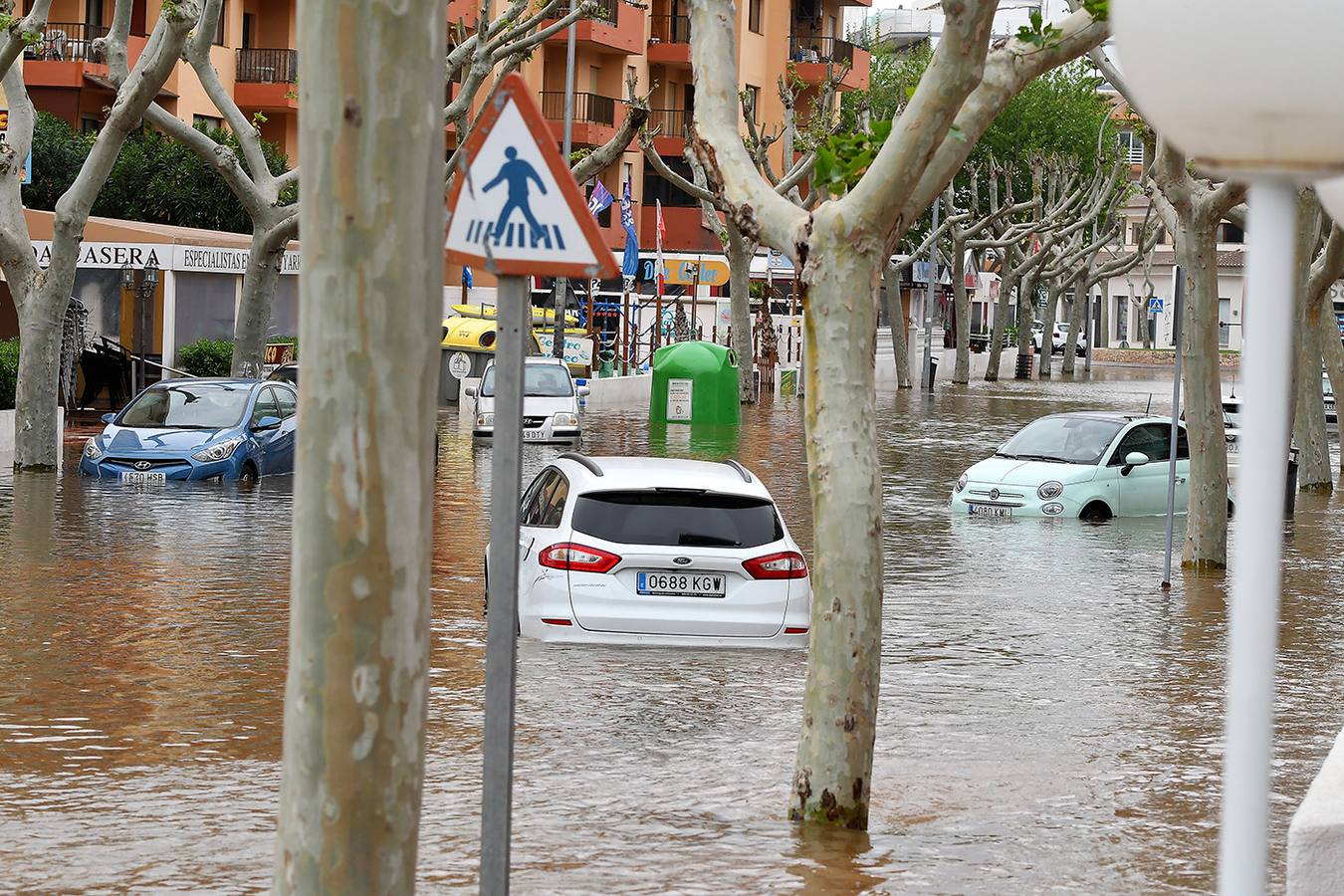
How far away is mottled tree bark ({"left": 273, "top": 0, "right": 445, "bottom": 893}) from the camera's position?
440 centimetres

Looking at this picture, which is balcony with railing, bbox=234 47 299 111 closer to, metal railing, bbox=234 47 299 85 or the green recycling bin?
metal railing, bbox=234 47 299 85

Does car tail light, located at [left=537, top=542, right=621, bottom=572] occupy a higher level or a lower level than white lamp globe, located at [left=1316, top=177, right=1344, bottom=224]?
lower

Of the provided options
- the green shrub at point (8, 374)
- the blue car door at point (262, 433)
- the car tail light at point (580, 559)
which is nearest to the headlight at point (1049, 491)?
the blue car door at point (262, 433)

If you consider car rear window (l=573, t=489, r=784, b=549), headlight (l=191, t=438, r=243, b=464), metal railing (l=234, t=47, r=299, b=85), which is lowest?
headlight (l=191, t=438, r=243, b=464)

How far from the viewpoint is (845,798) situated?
851cm

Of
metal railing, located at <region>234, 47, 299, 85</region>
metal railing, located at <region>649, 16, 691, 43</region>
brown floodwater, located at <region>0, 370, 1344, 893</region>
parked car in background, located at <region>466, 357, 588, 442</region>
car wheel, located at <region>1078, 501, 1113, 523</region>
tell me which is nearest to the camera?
brown floodwater, located at <region>0, 370, 1344, 893</region>

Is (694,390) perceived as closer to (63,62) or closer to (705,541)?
(63,62)

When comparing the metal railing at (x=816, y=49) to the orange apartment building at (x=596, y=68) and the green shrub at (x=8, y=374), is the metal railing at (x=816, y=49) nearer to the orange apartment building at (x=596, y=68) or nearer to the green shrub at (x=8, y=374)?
the orange apartment building at (x=596, y=68)

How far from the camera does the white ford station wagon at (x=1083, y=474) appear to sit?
23797mm

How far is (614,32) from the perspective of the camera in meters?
65.4

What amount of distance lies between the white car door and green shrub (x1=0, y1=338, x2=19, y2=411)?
1439 cm

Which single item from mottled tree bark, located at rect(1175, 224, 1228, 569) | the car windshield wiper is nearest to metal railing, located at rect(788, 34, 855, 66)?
mottled tree bark, located at rect(1175, 224, 1228, 569)

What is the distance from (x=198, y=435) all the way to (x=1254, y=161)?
22404 mm

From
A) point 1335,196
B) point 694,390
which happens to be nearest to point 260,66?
point 694,390
